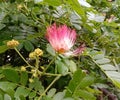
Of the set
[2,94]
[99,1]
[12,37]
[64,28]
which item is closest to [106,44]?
[99,1]

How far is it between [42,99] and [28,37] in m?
0.31

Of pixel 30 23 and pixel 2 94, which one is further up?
pixel 30 23

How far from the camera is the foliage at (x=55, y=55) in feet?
3.13

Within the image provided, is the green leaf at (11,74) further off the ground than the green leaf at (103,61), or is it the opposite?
the green leaf at (11,74)

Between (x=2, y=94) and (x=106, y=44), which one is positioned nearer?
(x=2, y=94)

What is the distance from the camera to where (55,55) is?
0.96m

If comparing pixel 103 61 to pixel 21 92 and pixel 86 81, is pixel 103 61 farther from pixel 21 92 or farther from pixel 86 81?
pixel 21 92

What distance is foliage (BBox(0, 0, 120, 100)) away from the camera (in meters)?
0.96

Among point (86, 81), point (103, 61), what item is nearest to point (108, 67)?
point (103, 61)

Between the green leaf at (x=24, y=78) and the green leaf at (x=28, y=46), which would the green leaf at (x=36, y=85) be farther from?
the green leaf at (x=28, y=46)

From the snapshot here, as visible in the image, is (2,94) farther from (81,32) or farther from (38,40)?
(81,32)

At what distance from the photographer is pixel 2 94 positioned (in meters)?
0.92

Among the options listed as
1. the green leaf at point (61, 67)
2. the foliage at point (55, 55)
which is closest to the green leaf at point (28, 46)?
the foliage at point (55, 55)

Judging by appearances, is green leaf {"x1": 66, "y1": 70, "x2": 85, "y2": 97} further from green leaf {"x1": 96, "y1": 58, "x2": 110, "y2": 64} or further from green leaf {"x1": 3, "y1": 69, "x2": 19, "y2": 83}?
green leaf {"x1": 96, "y1": 58, "x2": 110, "y2": 64}
